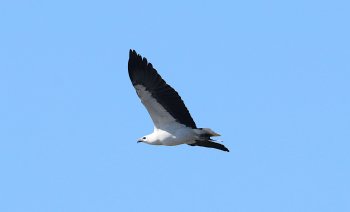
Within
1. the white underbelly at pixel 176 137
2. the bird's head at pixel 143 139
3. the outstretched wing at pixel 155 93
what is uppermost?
the outstretched wing at pixel 155 93

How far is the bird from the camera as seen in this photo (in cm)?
3122

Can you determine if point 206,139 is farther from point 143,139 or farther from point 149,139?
point 143,139

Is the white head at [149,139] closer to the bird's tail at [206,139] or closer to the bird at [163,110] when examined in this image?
the bird at [163,110]

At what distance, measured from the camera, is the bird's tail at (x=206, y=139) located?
31609mm

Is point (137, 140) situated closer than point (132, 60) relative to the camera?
No

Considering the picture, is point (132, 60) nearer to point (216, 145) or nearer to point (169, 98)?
point (169, 98)

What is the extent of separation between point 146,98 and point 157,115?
0.75m

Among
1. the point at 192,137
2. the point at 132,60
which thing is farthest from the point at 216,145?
the point at 132,60

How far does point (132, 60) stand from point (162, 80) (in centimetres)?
84

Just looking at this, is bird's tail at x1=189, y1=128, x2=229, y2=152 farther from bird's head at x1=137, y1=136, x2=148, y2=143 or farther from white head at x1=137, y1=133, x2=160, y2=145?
bird's head at x1=137, y1=136, x2=148, y2=143

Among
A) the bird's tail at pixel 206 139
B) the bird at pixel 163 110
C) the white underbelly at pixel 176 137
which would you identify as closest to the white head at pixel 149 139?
the bird at pixel 163 110

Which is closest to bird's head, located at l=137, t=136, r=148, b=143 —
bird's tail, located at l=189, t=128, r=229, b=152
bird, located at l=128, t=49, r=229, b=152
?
bird, located at l=128, t=49, r=229, b=152

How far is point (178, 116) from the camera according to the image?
31969 mm

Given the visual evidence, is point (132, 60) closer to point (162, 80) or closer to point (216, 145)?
point (162, 80)
